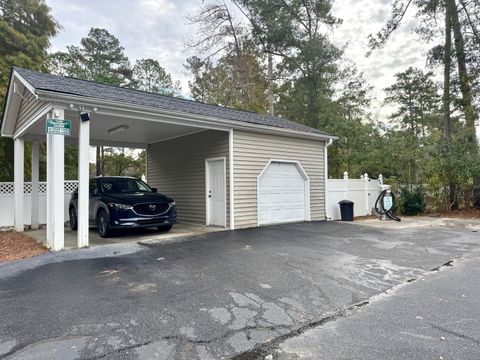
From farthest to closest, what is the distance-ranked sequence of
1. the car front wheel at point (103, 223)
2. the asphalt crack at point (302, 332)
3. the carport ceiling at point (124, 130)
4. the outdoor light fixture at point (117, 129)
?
the outdoor light fixture at point (117, 129)
the carport ceiling at point (124, 130)
the car front wheel at point (103, 223)
the asphalt crack at point (302, 332)

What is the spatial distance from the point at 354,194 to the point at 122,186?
28.9ft

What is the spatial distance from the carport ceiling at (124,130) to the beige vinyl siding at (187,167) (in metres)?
0.35

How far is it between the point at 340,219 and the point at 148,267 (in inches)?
339

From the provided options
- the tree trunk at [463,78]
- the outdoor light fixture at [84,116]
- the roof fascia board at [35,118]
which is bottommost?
the outdoor light fixture at [84,116]

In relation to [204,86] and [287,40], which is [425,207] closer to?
[287,40]

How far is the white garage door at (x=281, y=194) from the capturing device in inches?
396

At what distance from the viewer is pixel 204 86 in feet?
81.2

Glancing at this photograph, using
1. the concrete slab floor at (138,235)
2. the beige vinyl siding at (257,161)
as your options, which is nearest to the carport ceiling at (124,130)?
the beige vinyl siding at (257,161)

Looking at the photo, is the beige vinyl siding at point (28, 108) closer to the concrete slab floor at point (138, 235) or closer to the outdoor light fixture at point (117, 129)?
the outdoor light fixture at point (117, 129)

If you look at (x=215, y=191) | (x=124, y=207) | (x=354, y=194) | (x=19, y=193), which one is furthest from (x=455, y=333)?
(x=19, y=193)

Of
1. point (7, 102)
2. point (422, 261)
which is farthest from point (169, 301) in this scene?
point (7, 102)

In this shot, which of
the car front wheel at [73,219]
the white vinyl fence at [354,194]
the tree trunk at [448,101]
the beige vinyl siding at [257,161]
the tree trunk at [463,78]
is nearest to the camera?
the beige vinyl siding at [257,161]

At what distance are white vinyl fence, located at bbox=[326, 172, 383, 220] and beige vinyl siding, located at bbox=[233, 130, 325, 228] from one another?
69 cm

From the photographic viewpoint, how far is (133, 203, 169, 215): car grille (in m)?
7.79
